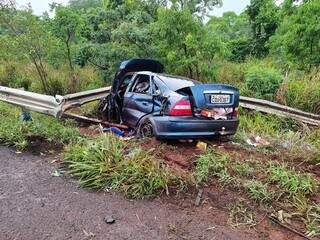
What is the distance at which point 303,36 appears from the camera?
11.7 m

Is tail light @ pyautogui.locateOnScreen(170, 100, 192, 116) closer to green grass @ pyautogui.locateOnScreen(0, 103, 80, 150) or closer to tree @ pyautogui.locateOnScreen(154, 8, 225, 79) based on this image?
green grass @ pyautogui.locateOnScreen(0, 103, 80, 150)

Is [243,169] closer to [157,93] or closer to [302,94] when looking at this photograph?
[157,93]

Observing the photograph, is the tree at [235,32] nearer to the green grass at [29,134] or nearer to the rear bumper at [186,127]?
the rear bumper at [186,127]

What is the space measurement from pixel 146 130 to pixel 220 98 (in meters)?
1.53

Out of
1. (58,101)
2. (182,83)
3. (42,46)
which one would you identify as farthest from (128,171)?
(42,46)

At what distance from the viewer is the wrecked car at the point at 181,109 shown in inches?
278

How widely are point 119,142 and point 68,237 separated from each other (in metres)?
2.36

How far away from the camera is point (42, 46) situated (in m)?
12.5

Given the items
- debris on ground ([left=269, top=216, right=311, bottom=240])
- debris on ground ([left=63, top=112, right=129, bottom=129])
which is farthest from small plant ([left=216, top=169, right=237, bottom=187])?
debris on ground ([left=63, top=112, right=129, bottom=129])

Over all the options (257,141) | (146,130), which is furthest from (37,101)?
(257,141)

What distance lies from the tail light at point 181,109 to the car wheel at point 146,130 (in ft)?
2.18

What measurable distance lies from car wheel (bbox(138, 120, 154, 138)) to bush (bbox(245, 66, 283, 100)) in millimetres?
4102

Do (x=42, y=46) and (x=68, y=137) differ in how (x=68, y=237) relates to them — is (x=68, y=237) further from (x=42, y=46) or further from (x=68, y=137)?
(x=42, y=46)

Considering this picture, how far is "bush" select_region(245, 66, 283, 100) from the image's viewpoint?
10.7m
